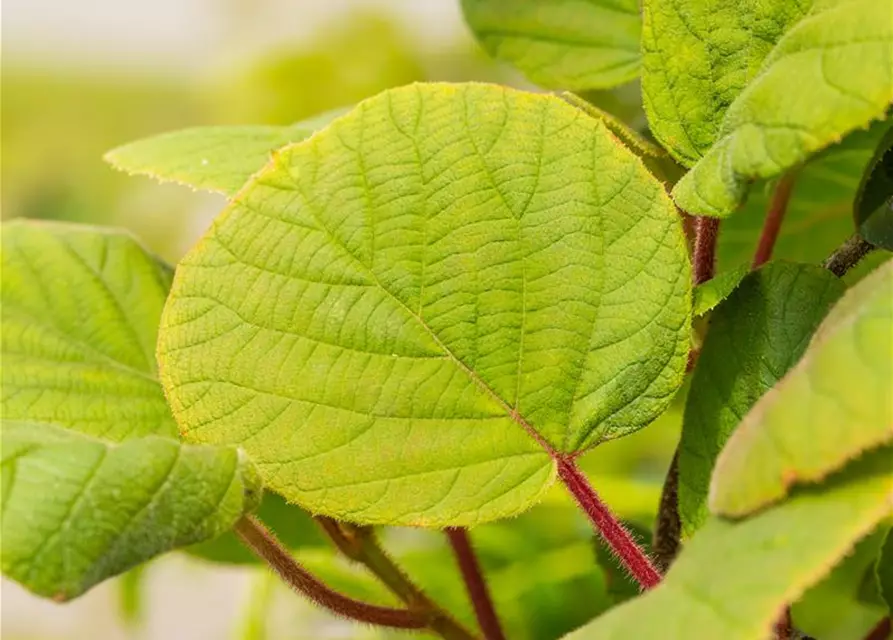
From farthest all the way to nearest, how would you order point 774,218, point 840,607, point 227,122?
1. point 227,122
2. point 840,607
3. point 774,218

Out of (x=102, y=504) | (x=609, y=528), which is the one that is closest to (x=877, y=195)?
(x=609, y=528)

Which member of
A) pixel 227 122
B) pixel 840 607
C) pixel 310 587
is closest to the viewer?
pixel 310 587

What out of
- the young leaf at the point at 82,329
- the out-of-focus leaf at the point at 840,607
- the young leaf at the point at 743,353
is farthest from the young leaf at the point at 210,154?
the out-of-focus leaf at the point at 840,607

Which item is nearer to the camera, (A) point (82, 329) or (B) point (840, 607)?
(A) point (82, 329)

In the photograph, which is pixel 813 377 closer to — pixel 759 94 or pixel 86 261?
pixel 759 94

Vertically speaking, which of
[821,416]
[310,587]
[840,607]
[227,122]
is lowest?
[840,607]

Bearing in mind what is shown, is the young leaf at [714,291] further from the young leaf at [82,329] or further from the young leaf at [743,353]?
the young leaf at [82,329]

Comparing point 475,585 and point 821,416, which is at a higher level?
point 821,416

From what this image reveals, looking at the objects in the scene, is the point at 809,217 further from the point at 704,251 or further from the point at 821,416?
the point at 821,416

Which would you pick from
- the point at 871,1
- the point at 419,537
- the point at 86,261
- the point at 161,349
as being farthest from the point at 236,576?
the point at 871,1
